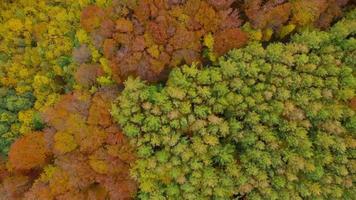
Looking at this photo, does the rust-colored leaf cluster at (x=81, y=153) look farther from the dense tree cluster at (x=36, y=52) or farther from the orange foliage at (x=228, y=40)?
the orange foliage at (x=228, y=40)

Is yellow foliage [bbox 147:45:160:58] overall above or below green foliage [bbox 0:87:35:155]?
above

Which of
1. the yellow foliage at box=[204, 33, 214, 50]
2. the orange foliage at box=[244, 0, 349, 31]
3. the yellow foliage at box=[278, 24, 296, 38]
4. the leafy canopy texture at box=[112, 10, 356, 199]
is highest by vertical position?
the orange foliage at box=[244, 0, 349, 31]

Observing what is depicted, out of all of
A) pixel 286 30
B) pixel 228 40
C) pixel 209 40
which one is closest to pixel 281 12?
pixel 286 30

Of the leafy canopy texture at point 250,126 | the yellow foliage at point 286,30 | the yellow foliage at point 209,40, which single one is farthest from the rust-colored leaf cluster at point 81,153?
the yellow foliage at point 286,30

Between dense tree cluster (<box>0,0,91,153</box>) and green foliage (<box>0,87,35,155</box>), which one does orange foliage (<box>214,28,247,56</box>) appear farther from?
green foliage (<box>0,87,35,155</box>)

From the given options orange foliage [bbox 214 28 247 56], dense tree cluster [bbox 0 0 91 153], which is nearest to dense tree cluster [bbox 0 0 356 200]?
orange foliage [bbox 214 28 247 56]
